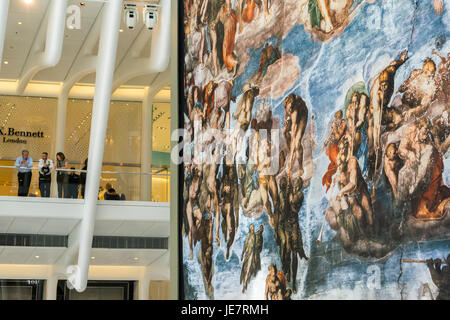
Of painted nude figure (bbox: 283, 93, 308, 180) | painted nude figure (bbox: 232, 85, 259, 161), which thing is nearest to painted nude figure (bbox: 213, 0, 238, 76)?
painted nude figure (bbox: 232, 85, 259, 161)

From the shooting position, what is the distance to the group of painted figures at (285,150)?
18.8 ft

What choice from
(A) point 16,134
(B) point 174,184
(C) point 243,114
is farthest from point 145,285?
(C) point 243,114

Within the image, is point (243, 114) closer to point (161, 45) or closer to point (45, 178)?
point (161, 45)

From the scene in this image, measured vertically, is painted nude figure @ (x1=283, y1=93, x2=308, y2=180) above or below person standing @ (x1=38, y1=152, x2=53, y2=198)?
below

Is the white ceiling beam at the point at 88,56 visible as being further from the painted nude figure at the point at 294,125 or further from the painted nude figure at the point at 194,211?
the painted nude figure at the point at 294,125

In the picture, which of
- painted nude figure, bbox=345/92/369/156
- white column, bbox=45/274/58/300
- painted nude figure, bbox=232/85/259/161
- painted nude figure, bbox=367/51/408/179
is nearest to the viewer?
painted nude figure, bbox=367/51/408/179

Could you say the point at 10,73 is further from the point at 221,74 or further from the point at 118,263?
the point at 221,74

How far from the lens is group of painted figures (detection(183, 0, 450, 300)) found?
5.72m

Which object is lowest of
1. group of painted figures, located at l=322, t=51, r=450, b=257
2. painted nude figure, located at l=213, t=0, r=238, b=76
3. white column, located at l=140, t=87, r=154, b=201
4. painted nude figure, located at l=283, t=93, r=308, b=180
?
group of painted figures, located at l=322, t=51, r=450, b=257

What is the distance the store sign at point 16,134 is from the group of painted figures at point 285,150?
1509 cm

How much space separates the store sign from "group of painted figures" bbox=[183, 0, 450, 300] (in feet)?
49.5

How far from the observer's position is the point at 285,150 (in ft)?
25.9

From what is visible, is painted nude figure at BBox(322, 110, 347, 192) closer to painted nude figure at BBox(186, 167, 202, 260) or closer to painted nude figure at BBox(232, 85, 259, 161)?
painted nude figure at BBox(232, 85, 259, 161)
